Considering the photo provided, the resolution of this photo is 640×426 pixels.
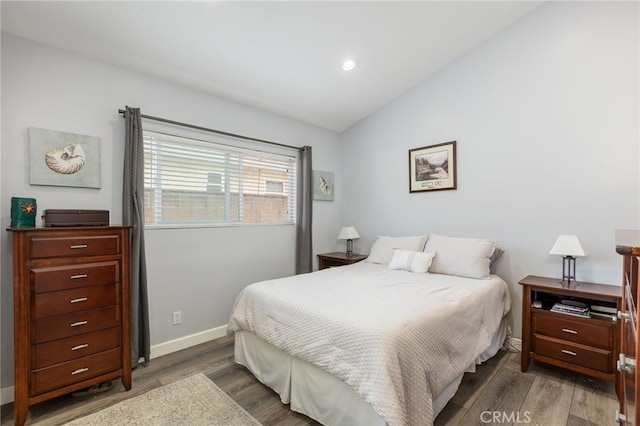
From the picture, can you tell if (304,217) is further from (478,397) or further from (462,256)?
(478,397)

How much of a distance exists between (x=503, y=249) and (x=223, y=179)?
2902mm

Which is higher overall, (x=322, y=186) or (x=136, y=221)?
(x=322, y=186)

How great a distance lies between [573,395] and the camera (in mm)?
2016

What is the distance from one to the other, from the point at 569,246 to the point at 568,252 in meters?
0.06

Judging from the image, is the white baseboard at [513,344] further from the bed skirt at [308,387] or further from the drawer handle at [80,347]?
the drawer handle at [80,347]

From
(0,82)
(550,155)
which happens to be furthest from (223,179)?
(550,155)

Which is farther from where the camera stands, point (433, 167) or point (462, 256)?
point (433, 167)

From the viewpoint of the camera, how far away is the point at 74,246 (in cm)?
187

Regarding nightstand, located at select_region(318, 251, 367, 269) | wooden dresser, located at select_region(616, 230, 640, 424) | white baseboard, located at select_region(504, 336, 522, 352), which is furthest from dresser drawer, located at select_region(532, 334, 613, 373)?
nightstand, located at select_region(318, 251, 367, 269)

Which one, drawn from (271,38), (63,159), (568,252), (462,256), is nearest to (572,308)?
(568,252)

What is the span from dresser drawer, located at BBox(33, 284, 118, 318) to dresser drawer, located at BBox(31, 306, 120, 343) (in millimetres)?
32

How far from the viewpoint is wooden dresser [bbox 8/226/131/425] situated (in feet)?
5.59

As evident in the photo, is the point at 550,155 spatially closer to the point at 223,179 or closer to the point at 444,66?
the point at 444,66

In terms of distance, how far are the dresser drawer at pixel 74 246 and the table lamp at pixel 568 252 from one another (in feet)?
10.8
